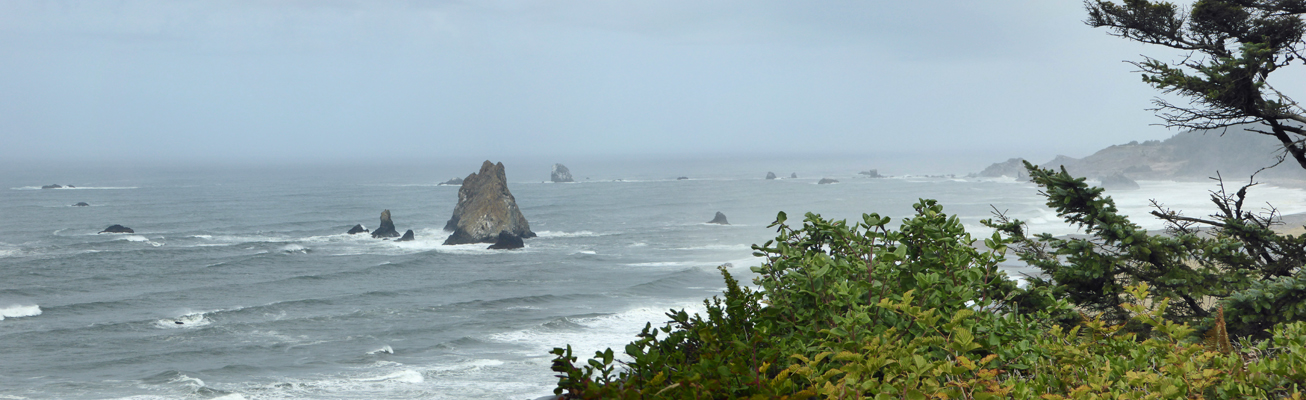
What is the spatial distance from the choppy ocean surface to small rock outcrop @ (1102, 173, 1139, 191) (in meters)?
18.2

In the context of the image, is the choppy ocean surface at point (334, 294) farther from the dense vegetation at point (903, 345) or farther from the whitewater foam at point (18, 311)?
the dense vegetation at point (903, 345)

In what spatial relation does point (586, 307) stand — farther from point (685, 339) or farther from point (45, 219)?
point (45, 219)

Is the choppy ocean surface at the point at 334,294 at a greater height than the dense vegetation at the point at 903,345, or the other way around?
the dense vegetation at the point at 903,345

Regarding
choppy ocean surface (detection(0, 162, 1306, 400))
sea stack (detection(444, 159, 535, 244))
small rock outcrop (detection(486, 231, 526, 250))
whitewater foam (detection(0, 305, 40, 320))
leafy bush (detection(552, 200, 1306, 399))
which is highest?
leafy bush (detection(552, 200, 1306, 399))

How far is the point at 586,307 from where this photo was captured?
33.3 m

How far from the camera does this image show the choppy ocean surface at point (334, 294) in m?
24.2

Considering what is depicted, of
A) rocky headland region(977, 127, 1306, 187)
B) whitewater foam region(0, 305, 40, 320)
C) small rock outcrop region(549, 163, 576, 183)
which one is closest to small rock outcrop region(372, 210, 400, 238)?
whitewater foam region(0, 305, 40, 320)

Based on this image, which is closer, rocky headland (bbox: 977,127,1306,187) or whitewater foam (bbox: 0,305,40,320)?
whitewater foam (bbox: 0,305,40,320)

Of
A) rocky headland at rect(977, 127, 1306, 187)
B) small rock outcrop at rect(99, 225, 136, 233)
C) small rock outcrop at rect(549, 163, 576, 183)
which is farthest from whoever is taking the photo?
small rock outcrop at rect(549, 163, 576, 183)

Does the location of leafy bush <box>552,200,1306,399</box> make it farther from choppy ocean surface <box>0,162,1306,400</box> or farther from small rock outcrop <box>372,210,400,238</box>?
small rock outcrop <box>372,210,400,238</box>

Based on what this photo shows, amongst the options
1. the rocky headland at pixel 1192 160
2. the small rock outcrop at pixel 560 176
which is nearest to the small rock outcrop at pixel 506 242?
the small rock outcrop at pixel 560 176

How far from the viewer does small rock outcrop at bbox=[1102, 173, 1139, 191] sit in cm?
9879

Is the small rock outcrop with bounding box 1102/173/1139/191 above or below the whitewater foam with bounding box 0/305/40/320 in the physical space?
above

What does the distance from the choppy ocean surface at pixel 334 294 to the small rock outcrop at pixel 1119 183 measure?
718 inches
